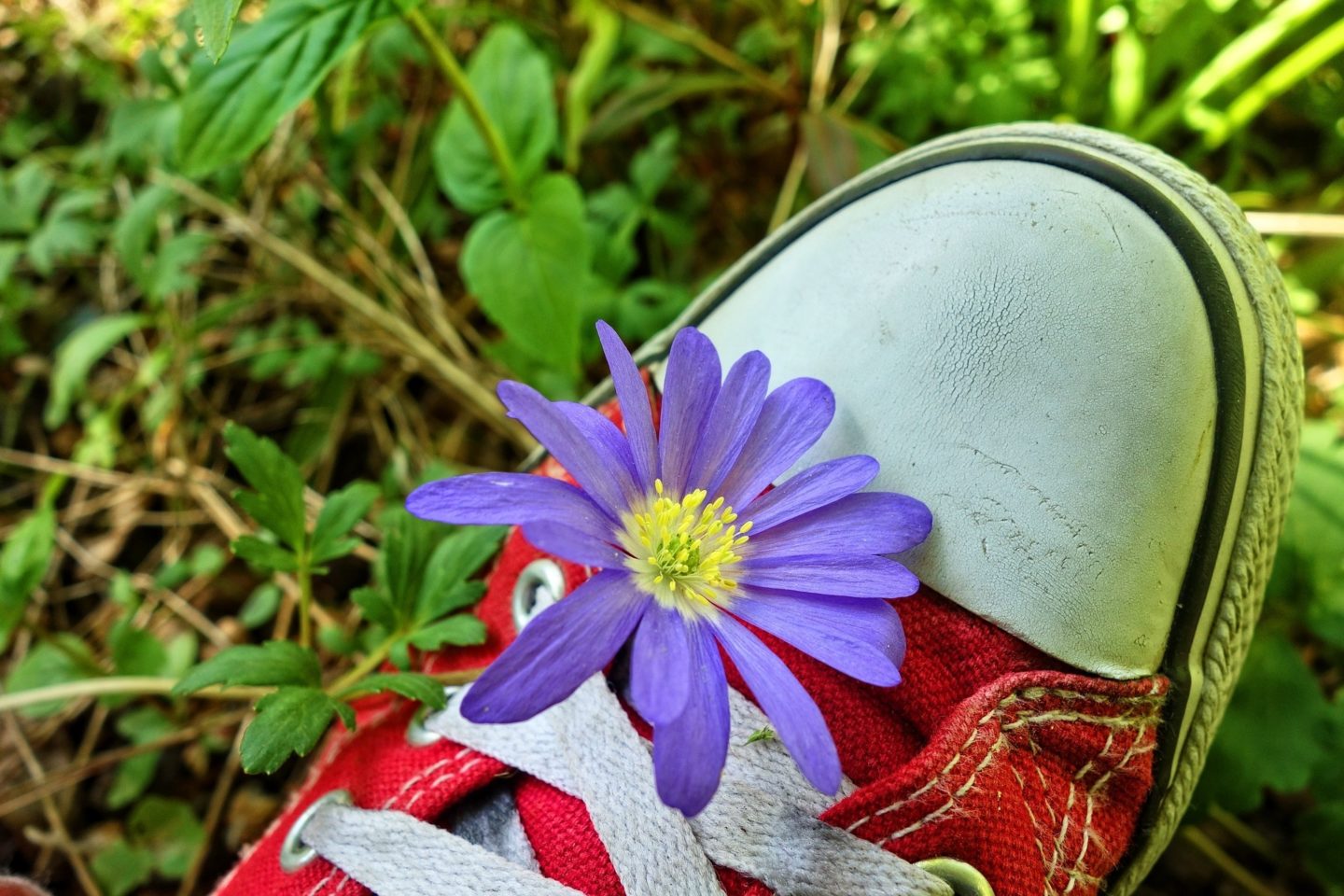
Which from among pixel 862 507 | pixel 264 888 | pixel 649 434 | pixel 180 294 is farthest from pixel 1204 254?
pixel 180 294

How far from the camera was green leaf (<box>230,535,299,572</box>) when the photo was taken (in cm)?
77

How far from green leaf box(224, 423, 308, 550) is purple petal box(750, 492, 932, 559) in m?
0.44

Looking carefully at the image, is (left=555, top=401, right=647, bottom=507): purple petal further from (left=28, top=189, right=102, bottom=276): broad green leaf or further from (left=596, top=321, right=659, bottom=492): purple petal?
(left=28, top=189, right=102, bottom=276): broad green leaf

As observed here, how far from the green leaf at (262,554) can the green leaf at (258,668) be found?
70mm

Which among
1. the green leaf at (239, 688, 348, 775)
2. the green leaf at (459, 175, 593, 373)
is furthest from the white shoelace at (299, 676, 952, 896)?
the green leaf at (459, 175, 593, 373)

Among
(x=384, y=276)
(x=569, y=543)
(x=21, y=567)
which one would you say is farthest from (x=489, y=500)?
(x=384, y=276)

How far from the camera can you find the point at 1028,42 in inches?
51.9

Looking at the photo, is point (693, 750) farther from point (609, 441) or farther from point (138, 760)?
point (138, 760)

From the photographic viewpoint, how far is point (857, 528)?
2.04 ft

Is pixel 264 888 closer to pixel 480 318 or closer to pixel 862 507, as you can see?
pixel 862 507

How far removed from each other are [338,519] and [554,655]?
43cm

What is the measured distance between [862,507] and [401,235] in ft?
3.49

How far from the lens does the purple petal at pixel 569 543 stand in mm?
478

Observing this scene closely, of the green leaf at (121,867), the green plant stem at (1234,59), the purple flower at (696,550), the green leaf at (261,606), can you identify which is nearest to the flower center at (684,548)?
the purple flower at (696,550)
